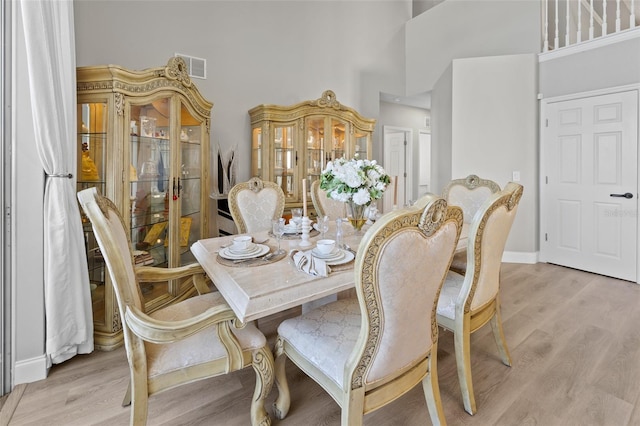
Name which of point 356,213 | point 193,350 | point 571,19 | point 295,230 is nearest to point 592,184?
point 571,19

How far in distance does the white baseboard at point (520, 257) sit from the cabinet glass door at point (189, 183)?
3887mm

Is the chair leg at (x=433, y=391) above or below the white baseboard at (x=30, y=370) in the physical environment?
above

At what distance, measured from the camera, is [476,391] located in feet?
5.78

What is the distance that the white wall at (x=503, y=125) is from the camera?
13.7ft

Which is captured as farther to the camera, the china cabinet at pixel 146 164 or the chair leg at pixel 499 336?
the china cabinet at pixel 146 164

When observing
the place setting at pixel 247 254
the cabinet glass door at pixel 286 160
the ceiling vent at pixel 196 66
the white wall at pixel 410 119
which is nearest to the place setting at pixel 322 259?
the place setting at pixel 247 254

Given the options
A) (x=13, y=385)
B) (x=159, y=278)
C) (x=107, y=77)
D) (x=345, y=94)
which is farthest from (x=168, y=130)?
(x=345, y=94)

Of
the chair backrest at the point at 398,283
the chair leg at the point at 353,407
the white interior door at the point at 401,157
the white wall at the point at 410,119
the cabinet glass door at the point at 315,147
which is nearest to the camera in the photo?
the chair backrest at the point at 398,283

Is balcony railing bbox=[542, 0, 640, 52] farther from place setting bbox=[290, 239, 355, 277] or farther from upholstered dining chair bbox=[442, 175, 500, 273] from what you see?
place setting bbox=[290, 239, 355, 277]

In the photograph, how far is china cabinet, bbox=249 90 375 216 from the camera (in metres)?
3.68

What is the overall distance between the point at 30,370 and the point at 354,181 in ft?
6.96

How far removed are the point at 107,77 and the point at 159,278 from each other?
4.73ft

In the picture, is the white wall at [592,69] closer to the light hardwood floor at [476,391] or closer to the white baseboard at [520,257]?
the white baseboard at [520,257]

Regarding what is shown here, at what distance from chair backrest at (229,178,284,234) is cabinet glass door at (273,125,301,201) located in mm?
986
